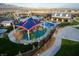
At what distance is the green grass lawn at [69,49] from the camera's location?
10.9ft

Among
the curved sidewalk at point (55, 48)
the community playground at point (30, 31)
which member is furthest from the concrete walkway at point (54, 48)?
the community playground at point (30, 31)

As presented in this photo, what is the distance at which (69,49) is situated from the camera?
3330 mm

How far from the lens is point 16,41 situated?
3354mm

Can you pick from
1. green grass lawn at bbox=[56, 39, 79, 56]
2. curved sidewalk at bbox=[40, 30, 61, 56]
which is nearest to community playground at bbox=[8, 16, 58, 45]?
curved sidewalk at bbox=[40, 30, 61, 56]

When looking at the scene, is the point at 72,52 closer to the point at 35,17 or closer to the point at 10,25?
the point at 35,17

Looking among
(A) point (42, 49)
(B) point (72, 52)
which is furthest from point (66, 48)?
(A) point (42, 49)

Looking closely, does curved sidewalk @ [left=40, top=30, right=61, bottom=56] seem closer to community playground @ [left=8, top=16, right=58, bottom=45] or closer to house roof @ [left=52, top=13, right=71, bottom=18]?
community playground @ [left=8, top=16, right=58, bottom=45]

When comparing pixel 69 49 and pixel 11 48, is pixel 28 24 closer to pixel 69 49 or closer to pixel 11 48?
pixel 11 48

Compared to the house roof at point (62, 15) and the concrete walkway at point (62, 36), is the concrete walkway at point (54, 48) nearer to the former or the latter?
the concrete walkway at point (62, 36)

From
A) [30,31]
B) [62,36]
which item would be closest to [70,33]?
[62,36]

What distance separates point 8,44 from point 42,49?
0.50 m

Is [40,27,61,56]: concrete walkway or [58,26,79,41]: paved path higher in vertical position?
[58,26,79,41]: paved path

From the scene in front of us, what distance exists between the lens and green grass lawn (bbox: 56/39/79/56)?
10.9ft

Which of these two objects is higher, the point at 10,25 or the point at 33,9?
the point at 33,9
